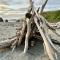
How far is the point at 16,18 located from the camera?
11.7 meters

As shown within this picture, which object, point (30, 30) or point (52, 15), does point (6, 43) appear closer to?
point (30, 30)

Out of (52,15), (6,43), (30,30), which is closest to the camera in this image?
(30,30)

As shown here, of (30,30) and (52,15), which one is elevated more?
(52,15)

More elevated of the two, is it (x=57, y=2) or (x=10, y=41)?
(x=57, y=2)

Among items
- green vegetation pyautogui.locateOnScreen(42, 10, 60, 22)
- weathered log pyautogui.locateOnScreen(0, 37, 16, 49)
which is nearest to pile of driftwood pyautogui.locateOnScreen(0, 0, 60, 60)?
weathered log pyautogui.locateOnScreen(0, 37, 16, 49)

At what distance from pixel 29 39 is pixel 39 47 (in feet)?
1.01

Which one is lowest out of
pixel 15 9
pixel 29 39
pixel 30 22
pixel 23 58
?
pixel 23 58

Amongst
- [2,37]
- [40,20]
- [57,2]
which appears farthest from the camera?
[57,2]

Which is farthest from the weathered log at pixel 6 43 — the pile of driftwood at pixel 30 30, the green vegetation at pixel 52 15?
the green vegetation at pixel 52 15

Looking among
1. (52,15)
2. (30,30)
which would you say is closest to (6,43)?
(30,30)

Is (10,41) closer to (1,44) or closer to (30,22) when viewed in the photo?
(1,44)

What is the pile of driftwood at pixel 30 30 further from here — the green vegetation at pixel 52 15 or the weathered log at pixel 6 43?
the green vegetation at pixel 52 15

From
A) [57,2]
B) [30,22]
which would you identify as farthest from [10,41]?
[57,2]

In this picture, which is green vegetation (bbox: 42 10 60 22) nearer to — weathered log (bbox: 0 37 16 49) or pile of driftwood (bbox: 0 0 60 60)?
pile of driftwood (bbox: 0 0 60 60)
